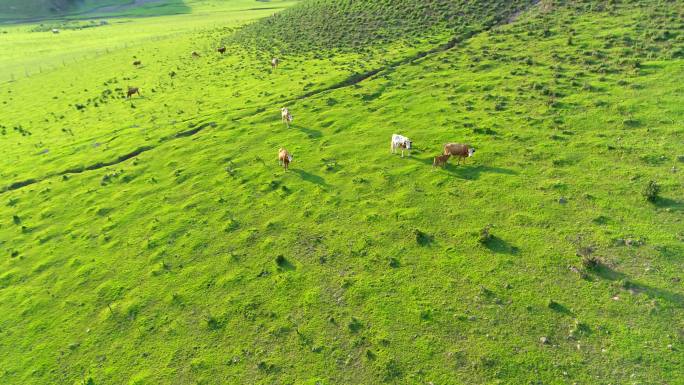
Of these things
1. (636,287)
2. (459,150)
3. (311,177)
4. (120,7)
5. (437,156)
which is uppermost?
(120,7)

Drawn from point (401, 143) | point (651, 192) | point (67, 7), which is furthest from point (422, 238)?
point (67, 7)

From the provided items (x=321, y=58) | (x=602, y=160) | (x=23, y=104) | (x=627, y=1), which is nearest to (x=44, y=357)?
(x=602, y=160)

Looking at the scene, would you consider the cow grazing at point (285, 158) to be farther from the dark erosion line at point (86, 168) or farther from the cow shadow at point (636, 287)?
the cow shadow at point (636, 287)

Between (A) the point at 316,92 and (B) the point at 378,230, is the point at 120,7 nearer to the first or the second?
(A) the point at 316,92

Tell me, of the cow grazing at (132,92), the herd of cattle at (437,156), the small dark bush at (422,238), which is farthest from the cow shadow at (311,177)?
the cow grazing at (132,92)

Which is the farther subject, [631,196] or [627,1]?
→ [627,1]

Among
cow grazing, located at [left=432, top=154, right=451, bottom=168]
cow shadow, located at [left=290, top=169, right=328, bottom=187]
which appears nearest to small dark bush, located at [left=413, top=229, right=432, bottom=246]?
cow grazing, located at [left=432, top=154, right=451, bottom=168]

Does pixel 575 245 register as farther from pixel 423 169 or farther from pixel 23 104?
pixel 23 104
